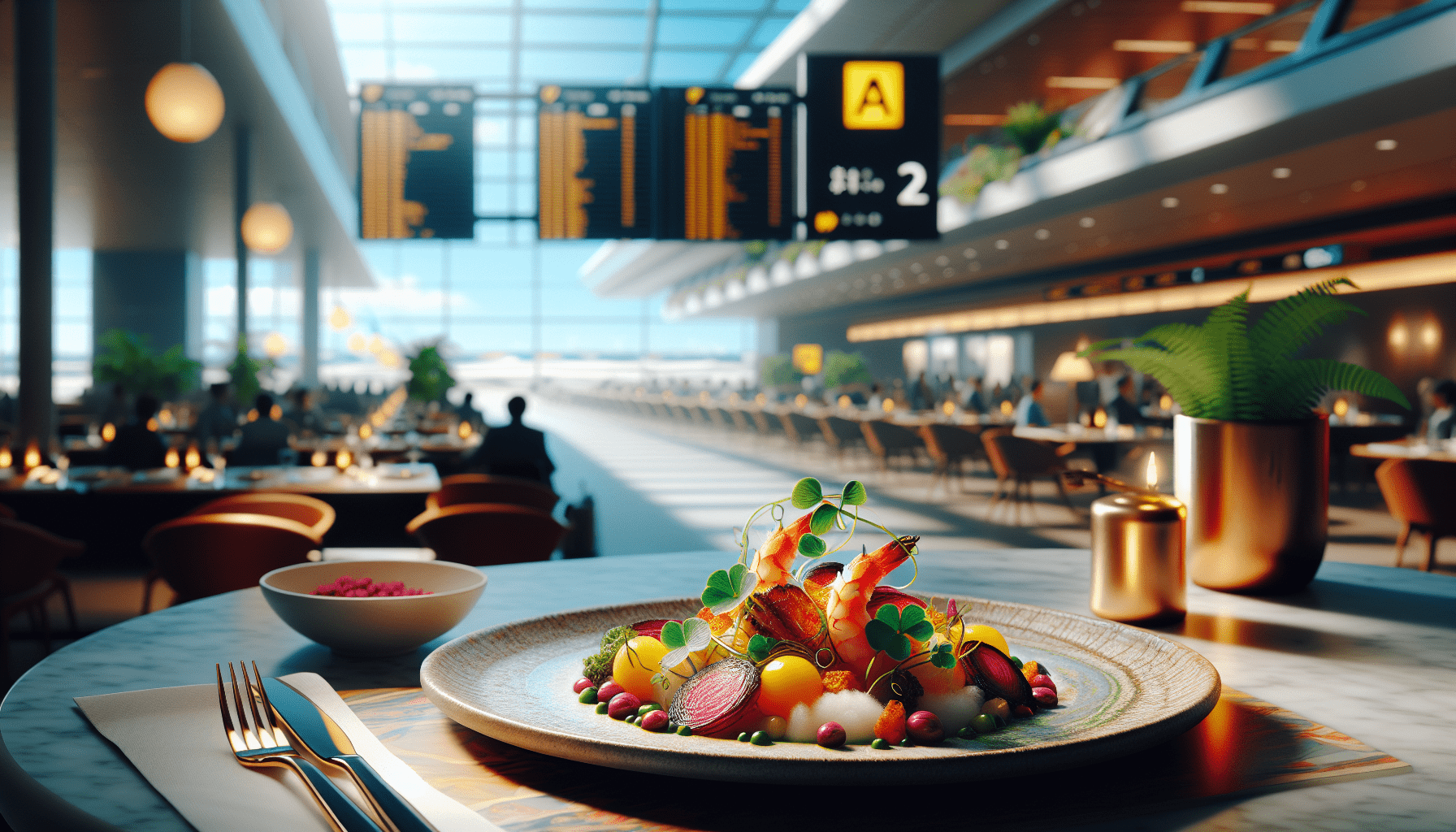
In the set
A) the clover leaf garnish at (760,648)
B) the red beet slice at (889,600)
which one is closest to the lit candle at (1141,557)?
the red beet slice at (889,600)

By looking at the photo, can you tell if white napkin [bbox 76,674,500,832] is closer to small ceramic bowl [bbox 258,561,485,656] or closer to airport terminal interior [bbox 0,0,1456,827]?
small ceramic bowl [bbox 258,561,485,656]

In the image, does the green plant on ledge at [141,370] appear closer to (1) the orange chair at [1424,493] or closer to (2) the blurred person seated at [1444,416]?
(1) the orange chair at [1424,493]

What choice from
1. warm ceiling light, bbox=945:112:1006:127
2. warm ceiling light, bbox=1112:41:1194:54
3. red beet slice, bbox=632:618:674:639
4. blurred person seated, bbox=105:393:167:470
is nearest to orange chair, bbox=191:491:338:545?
red beet slice, bbox=632:618:674:639

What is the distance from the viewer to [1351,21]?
6.36 metres

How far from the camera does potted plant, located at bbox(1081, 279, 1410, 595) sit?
1.22 metres

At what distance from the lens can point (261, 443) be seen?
588 cm

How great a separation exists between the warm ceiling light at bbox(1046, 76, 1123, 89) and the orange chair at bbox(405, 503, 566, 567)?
37.3 ft

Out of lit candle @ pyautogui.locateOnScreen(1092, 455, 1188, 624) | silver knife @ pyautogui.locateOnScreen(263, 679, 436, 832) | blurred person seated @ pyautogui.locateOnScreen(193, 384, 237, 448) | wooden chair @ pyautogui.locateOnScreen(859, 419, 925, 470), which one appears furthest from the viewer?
wooden chair @ pyautogui.locateOnScreen(859, 419, 925, 470)

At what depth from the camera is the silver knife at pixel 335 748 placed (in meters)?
0.53

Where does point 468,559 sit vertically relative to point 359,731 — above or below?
below

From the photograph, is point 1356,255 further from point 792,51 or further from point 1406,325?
point 792,51

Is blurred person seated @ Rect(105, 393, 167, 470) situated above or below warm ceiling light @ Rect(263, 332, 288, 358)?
below

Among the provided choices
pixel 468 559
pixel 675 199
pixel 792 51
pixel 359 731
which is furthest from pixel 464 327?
pixel 359 731

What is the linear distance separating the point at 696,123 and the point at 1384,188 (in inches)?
280
